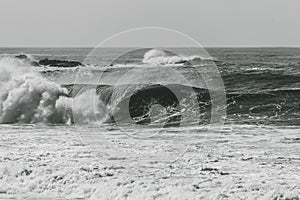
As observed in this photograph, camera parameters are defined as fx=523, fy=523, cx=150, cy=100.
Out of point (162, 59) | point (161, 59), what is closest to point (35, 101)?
point (162, 59)

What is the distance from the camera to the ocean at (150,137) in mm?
10883

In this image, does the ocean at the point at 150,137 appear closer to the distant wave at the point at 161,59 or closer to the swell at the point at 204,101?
the swell at the point at 204,101

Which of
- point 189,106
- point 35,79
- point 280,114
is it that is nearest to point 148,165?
point 280,114

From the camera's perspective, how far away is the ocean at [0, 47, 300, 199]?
35.7 feet

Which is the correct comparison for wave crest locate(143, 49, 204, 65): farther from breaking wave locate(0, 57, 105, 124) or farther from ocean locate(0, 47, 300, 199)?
breaking wave locate(0, 57, 105, 124)

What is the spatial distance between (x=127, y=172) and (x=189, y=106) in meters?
14.0

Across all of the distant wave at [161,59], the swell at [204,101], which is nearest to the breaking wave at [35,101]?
the swell at [204,101]

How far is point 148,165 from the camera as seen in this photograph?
493 inches

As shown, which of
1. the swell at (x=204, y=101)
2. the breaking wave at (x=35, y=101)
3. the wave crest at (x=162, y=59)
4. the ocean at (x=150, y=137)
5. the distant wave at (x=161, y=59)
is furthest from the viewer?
the distant wave at (x=161, y=59)

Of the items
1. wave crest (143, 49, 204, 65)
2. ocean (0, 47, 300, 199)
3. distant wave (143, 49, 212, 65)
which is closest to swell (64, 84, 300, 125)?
ocean (0, 47, 300, 199)

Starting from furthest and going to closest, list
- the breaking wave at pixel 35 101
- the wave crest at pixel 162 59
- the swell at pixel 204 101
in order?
the wave crest at pixel 162 59
the breaking wave at pixel 35 101
the swell at pixel 204 101

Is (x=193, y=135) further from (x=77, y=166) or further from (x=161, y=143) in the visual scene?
(x=77, y=166)

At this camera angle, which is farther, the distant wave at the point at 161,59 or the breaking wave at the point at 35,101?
the distant wave at the point at 161,59

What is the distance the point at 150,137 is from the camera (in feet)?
56.1
